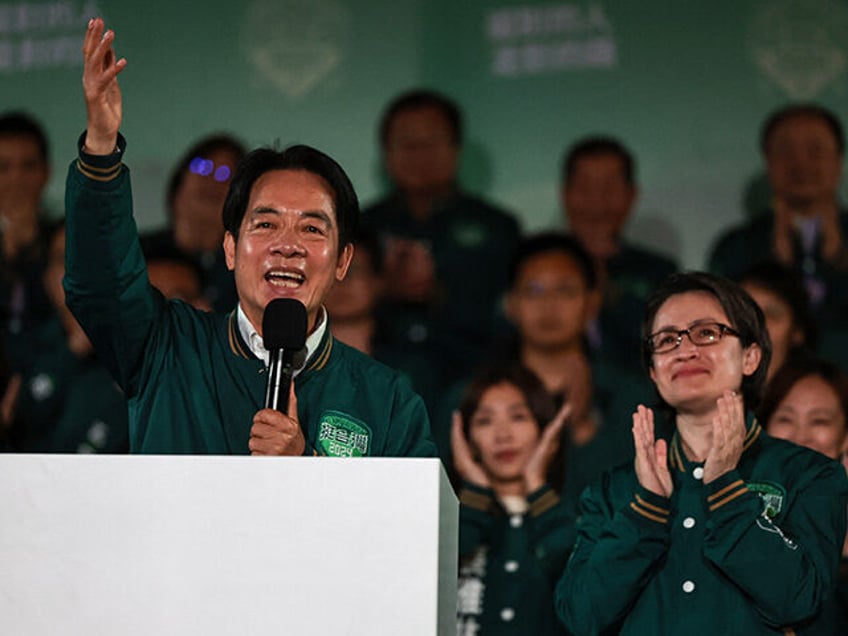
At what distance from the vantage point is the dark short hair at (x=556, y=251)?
447cm

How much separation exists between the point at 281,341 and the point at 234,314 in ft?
1.28

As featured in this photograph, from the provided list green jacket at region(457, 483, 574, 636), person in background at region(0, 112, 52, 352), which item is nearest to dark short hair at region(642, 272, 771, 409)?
green jacket at region(457, 483, 574, 636)

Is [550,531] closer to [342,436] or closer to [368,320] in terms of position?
[368,320]

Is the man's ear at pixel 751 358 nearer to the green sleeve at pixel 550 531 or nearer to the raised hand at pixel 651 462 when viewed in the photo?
the raised hand at pixel 651 462

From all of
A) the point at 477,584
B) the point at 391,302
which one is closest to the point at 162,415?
the point at 477,584

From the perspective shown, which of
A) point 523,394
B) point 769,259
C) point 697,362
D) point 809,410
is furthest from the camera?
point 769,259

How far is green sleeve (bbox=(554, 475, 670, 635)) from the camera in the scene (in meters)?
2.21

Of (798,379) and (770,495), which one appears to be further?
(798,379)

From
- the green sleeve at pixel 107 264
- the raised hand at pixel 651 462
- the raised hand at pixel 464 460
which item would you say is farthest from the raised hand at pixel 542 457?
the green sleeve at pixel 107 264

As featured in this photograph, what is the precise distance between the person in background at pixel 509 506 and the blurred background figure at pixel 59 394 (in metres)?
1.14

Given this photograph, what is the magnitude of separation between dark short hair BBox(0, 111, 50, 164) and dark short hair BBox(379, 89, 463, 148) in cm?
126

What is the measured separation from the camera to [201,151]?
15.6ft

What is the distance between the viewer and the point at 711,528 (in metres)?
2.16

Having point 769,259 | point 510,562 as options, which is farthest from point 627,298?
point 510,562
